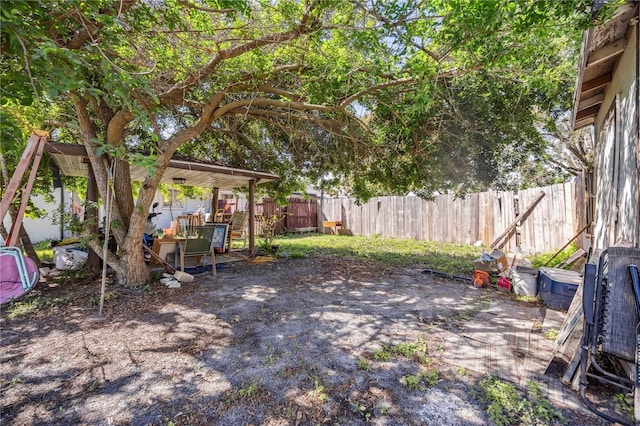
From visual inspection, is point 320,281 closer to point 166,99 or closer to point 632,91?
point 166,99

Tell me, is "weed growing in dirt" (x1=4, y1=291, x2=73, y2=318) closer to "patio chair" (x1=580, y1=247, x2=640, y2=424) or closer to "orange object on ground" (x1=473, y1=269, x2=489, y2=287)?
"patio chair" (x1=580, y1=247, x2=640, y2=424)

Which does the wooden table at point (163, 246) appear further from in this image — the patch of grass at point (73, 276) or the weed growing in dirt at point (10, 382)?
the weed growing in dirt at point (10, 382)

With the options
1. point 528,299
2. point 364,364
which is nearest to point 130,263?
point 364,364

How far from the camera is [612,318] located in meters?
1.85

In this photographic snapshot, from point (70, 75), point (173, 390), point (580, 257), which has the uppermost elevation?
point (70, 75)

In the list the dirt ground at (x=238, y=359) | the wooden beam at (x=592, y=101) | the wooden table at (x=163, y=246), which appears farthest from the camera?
the wooden table at (x=163, y=246)

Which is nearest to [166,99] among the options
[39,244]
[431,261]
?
[431,261]

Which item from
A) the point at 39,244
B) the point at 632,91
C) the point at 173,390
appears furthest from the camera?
the point at 39,244

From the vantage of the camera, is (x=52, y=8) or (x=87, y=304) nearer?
(x=52, y=8)

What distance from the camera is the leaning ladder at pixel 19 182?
5.86 ft

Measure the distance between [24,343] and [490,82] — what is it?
6561 mm

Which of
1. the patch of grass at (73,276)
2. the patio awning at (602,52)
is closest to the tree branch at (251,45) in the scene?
the patio awning at (602,52)

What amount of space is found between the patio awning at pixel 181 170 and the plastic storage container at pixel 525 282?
5260 mm

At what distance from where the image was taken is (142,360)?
2.42m
